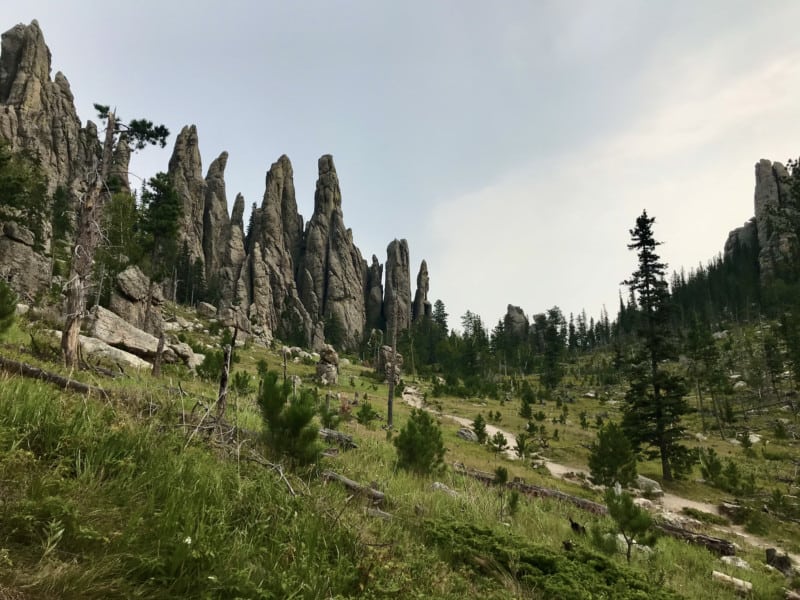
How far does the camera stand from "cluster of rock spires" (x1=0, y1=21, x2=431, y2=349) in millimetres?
75375

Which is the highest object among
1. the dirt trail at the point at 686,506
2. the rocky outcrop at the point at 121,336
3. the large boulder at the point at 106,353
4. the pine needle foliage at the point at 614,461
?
the rocky outcrop at the point at 121,336

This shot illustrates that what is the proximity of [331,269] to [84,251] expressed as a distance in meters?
96.2

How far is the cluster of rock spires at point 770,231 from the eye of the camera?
8469 cm

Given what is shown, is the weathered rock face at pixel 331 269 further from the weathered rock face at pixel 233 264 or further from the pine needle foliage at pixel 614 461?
the pine needle foliage at pixel 614 461

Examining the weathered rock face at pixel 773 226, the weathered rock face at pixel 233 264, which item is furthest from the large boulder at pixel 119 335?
the weathered rock face at pixel 773 226

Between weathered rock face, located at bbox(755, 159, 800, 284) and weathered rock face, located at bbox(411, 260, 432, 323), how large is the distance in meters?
77.9

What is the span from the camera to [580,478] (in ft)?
67.4

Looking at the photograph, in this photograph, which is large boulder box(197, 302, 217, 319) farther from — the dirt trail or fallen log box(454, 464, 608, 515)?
fallen log box(454, 464, 608, 515)

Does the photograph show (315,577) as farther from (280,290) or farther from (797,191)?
(280,290)

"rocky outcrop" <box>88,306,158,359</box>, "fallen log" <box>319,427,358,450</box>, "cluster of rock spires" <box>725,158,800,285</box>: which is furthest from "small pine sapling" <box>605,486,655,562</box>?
"cluster of rock spires" <box>725,158,800,285</box>

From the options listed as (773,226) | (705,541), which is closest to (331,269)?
(705,541)

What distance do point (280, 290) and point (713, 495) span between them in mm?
89708

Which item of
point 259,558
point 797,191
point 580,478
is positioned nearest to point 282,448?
point 259,558

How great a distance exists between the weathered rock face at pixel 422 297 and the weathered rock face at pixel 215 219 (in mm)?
54518
